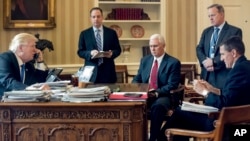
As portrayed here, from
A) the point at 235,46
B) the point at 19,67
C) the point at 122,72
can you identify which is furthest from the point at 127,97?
the point at 122,72

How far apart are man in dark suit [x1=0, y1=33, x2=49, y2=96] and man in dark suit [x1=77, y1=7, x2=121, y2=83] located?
1090 millimetres

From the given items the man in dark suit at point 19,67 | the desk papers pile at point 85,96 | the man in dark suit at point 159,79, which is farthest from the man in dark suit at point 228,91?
the man in dark suit at point 19,67

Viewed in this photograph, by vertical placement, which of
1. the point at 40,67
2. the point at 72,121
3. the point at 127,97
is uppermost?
the point at 40,67

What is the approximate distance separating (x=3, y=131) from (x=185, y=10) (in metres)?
4.52

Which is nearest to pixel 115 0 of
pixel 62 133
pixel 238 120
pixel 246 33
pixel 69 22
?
pixel 69 22

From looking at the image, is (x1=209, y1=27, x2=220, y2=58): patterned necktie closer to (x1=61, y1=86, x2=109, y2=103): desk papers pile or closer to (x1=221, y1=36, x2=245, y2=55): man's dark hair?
(x1=221, y1=36, x2=245, y2=55): man's dark hair

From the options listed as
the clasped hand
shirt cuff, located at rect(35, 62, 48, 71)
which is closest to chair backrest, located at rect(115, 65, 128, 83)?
the clasped hand

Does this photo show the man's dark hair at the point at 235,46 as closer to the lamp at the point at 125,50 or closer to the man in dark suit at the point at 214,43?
the man in dark suit at the point at 214,43

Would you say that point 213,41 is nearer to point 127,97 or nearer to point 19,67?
point 127,97

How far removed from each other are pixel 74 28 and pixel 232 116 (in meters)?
4.54

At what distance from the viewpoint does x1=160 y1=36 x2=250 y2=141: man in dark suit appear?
317 cm

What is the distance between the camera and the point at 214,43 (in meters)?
5.16

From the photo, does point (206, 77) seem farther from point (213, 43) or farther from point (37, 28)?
point (37, 28)

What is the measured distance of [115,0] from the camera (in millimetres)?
7000
